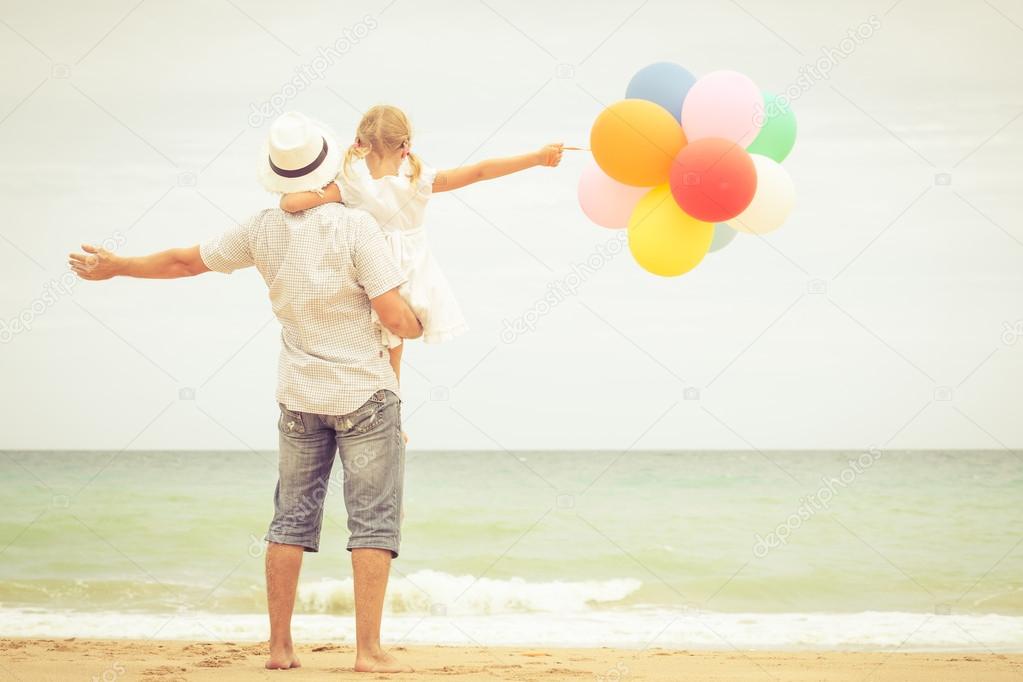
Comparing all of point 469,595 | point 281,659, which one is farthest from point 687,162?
point 469,595

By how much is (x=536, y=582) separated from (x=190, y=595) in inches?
102

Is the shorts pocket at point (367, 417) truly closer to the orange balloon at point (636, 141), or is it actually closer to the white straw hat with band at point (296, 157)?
the white straw hat with band at point (296, 157)

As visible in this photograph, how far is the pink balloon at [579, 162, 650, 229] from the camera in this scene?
11.6 ft

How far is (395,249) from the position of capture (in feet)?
8.77

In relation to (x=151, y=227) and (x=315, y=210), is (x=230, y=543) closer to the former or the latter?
(x=151, y=227)

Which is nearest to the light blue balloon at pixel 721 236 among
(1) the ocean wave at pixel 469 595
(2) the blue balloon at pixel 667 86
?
(2) the blue balloon at pixel 667 86

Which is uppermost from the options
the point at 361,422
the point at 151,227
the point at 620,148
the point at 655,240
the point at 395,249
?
the point at 151,227

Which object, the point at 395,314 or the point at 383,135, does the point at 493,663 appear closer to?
the point at 395,314

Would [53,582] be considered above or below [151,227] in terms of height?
below

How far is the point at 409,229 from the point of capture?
2740 mm

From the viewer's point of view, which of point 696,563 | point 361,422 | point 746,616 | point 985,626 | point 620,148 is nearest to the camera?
point 361,422

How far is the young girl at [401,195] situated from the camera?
268cm

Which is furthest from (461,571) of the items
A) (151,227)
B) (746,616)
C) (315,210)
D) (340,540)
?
(315,210)

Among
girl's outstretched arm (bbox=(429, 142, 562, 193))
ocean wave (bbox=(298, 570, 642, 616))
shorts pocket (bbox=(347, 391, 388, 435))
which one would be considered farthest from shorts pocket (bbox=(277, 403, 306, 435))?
ocean wave (bbox=(298, 570, 642, 616))
